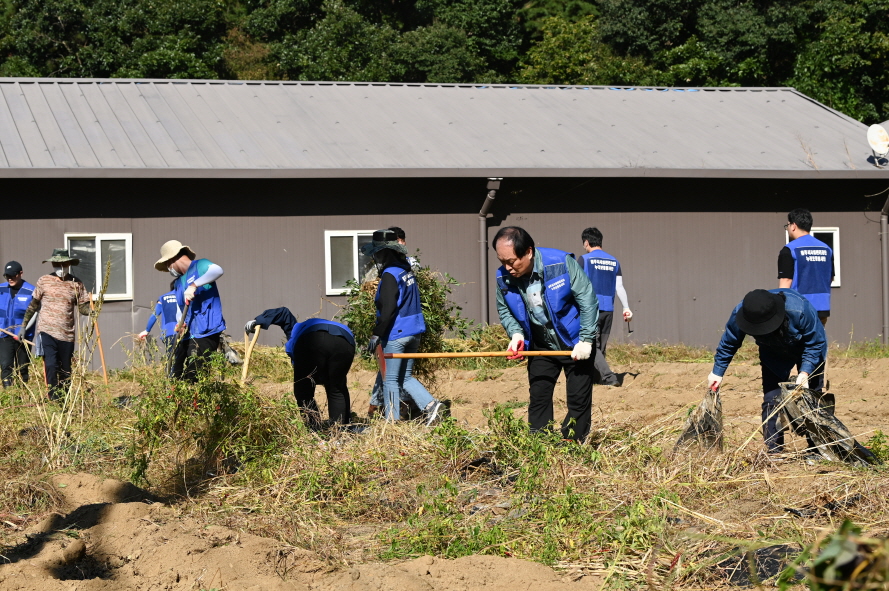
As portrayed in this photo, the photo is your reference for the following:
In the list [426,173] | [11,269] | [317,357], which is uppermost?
[426,173]

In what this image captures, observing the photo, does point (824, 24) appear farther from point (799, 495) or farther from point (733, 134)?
point (799, 495)

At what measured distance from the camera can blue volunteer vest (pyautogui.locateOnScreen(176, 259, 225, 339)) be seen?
299 inches

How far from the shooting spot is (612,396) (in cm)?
921

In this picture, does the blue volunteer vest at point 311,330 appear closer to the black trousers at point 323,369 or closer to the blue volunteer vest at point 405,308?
the black trousers at point 323,369

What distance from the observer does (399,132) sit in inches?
554

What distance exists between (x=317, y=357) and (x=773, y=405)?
3.09 meters

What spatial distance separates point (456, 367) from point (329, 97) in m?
6.25

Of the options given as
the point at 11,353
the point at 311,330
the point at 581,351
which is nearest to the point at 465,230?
the point at 11,353

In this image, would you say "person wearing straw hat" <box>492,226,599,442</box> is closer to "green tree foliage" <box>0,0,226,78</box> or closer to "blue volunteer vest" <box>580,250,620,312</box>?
"blue volunteer vest" <box>580,250,620,312</box>

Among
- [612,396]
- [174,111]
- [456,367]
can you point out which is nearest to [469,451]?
[612,396]

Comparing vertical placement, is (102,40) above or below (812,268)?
above

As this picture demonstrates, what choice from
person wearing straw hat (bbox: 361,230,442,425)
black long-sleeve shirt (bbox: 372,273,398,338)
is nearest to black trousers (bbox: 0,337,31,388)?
person wearing straw hat (bbox: 361,230,442,425)

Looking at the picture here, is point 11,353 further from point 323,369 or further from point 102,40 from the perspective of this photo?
point 102,40

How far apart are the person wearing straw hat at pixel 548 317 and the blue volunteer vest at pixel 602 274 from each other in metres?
3.37
